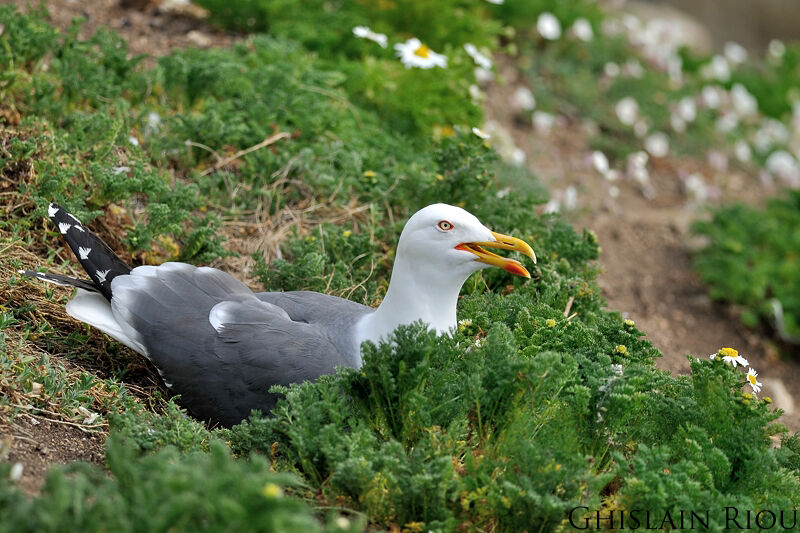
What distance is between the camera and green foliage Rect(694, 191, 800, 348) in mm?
6594

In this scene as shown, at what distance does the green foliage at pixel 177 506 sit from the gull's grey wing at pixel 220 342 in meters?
1.09

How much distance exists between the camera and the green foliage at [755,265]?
6594 millimetres

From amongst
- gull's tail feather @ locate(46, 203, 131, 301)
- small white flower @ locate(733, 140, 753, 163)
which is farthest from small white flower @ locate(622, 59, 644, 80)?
gull's tail feather @ locate(46, 203, 131, 301)

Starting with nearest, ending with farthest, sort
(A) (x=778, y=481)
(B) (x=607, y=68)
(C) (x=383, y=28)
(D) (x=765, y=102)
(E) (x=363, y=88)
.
Result: (A) (x=778, y=481), (E) (x=363, y=88), (C) (x=383, y=28), (B) (x=607, y=68), (D) (x=765, y=102)

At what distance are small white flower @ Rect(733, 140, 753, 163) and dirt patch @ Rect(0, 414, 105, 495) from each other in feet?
→ 23.0

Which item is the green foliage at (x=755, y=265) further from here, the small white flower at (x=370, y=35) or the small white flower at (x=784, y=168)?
the small white flower at (x=370, y=35)

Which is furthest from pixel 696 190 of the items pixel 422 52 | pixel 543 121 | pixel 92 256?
pixel 92 256

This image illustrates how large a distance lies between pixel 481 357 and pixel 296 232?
180cm

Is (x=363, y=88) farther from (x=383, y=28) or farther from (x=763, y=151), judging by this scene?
(x=763, y=151)

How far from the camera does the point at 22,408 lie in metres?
3.22

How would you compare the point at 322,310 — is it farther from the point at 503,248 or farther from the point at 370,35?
the point at 370,35

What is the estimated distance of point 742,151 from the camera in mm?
8672

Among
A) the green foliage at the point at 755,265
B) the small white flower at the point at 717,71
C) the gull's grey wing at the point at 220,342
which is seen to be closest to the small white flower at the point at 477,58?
the green foliage at the point at 755,265

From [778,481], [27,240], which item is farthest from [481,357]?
[27,240]
